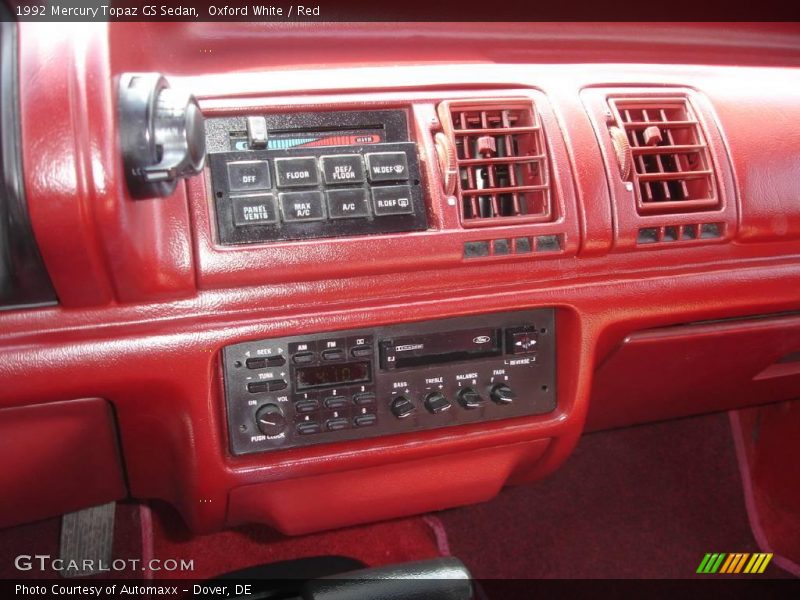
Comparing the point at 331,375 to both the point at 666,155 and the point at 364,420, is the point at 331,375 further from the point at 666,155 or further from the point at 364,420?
the point at 666,155

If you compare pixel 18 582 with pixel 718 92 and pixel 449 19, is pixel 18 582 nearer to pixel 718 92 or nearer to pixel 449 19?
pixel 449 19

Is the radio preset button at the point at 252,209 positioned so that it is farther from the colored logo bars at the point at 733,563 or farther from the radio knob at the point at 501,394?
the colored logo bars at the point at 733,563

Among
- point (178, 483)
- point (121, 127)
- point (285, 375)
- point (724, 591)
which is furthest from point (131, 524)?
point (724, 591)

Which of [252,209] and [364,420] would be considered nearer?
[252,209]

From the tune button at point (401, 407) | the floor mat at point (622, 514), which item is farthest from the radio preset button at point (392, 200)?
the floor mat at point (622, 514)


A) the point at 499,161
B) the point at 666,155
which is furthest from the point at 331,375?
the point at 666,155

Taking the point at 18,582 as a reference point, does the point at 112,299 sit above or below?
above

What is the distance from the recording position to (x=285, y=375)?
1.15m

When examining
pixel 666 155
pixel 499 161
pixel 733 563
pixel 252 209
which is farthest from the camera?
pixel 733 563

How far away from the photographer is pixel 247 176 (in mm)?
1094

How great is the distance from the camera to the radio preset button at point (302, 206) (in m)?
1.10

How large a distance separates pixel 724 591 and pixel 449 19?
166 centimetres

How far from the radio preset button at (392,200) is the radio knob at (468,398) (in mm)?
332

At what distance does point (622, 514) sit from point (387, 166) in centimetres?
140
